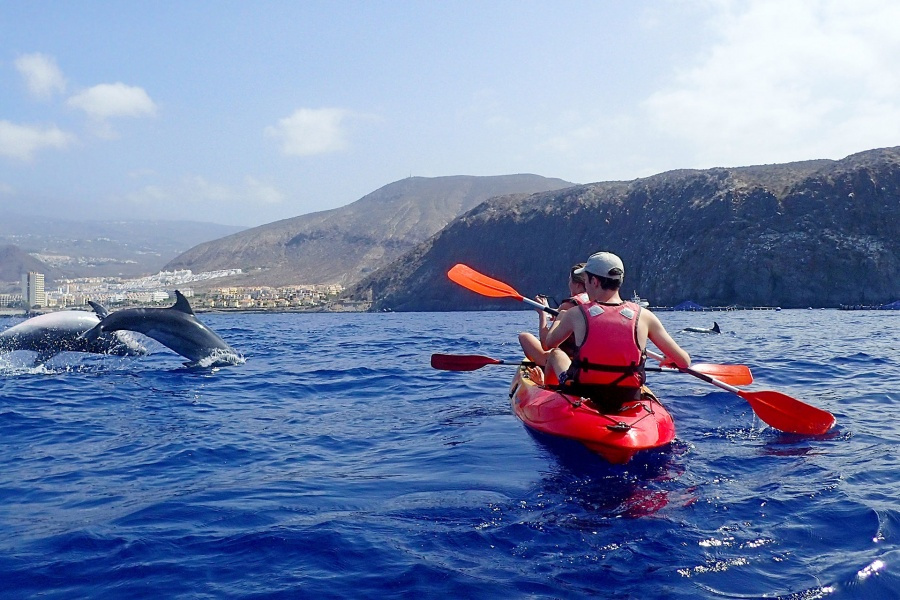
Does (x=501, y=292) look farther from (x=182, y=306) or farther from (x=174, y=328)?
(x=174, y=328)

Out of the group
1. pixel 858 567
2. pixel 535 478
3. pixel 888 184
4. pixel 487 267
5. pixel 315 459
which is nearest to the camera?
pixel 858 567

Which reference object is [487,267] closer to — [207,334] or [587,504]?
[207,334]

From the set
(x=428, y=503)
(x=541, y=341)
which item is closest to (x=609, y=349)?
(x=541, y=341)

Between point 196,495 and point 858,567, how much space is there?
5374 millimetres

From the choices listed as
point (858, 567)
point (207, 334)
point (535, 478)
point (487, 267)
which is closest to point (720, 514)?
point (858, 567)

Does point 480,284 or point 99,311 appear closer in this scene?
point 480,284

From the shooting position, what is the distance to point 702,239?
86625mm

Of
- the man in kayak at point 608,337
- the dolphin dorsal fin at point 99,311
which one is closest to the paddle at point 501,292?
the man in kayak at point 608,337

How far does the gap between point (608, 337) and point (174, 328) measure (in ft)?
36.4

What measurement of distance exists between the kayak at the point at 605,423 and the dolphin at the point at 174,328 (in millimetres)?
9455

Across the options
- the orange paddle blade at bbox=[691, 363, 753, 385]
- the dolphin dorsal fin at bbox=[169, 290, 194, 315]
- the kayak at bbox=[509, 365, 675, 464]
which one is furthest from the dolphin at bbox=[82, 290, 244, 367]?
the orange paddle blade at bbox=[691, 363, 753, 385]

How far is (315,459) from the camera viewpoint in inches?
325

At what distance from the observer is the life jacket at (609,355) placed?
806 centimetres

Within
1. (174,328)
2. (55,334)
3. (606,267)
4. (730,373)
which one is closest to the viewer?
(606,267)
